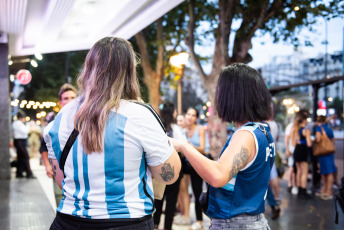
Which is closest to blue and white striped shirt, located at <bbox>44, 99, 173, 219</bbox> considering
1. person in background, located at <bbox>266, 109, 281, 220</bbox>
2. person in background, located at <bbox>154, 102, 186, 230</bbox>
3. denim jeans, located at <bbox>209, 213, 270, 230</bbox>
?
denim jeans, located at <bbox>209, 213, 270, 230</bbox>

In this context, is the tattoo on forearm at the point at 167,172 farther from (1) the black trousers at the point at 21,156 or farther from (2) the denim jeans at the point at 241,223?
(1) the black trousers at the point at 21,156

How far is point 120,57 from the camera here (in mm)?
1783

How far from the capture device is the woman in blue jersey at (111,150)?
169 centimetres

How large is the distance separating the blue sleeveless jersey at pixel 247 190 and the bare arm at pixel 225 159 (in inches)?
2.2

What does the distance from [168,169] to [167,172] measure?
0.06ft

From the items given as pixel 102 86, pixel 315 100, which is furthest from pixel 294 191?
pixel 102 86

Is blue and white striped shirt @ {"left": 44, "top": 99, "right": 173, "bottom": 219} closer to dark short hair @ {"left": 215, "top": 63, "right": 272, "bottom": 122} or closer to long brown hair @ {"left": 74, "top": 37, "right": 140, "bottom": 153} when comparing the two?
long brown hair @ {"left": 74, "top": 37, "right": 140, "bottom": 153}

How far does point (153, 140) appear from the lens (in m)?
1.70

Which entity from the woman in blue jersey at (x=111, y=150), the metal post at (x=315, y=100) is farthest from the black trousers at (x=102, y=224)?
the metal post at (x=315, y=100)

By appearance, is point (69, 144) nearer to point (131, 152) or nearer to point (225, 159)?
point (131, 152)

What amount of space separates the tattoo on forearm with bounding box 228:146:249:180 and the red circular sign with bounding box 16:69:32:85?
33.7 feet

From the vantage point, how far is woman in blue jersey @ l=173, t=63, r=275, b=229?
6.15 ft

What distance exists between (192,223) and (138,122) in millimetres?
4720

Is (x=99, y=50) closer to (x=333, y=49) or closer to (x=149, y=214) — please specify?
(x=149, y=214)
